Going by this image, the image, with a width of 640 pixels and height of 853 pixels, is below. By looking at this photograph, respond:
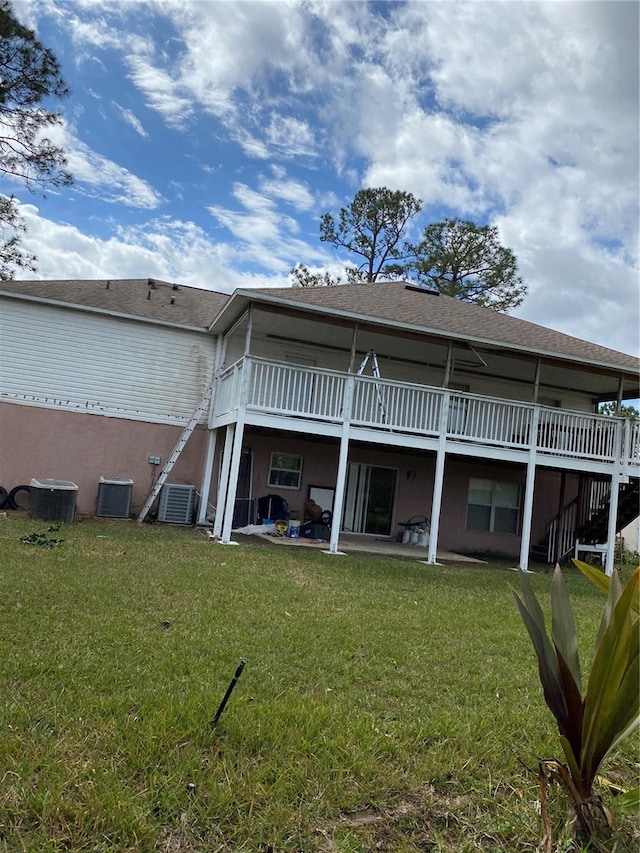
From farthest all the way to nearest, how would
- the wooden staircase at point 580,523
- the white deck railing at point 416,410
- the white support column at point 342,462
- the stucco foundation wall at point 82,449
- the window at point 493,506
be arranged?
the window at point 493,506
the wooden staircase at point 580,523
the stucco foundation wall at point 82,449
the white deck railing at point 416,410
the white support column at point 342,462

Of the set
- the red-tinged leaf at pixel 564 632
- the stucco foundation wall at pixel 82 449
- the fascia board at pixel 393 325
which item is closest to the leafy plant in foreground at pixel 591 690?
the red-tinged leaf at pixel 564 632

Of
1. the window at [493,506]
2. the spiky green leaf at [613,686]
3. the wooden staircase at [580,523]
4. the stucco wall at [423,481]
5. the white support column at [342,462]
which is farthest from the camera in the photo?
the window at [493,506]

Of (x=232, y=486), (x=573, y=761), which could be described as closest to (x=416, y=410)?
(x=232, y=486)

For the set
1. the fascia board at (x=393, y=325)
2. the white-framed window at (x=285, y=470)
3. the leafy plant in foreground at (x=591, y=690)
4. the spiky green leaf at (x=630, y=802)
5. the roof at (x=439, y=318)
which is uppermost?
the roof at (x=439, y=318)

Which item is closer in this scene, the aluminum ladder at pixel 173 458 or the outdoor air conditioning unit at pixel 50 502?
the outdoor air conditioning unit at pixel 50 502

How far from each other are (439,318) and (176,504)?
721cm

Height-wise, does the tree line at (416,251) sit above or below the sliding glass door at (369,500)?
above

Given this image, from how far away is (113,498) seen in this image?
12953mm

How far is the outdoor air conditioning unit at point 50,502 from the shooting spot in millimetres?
11477

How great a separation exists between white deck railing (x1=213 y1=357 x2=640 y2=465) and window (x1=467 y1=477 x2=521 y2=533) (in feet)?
9.65

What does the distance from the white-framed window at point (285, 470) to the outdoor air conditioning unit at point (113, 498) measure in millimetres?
3314

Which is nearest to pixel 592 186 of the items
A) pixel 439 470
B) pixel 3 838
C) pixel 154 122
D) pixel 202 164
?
pixel 3 838

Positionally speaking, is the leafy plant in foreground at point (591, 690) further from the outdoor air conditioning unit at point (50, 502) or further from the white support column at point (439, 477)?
the outdoor air conditioning unit at point (50, 502)

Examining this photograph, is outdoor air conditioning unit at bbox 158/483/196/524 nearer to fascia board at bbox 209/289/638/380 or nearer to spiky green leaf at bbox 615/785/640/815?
fascia board at bbox 209/289/638/380
